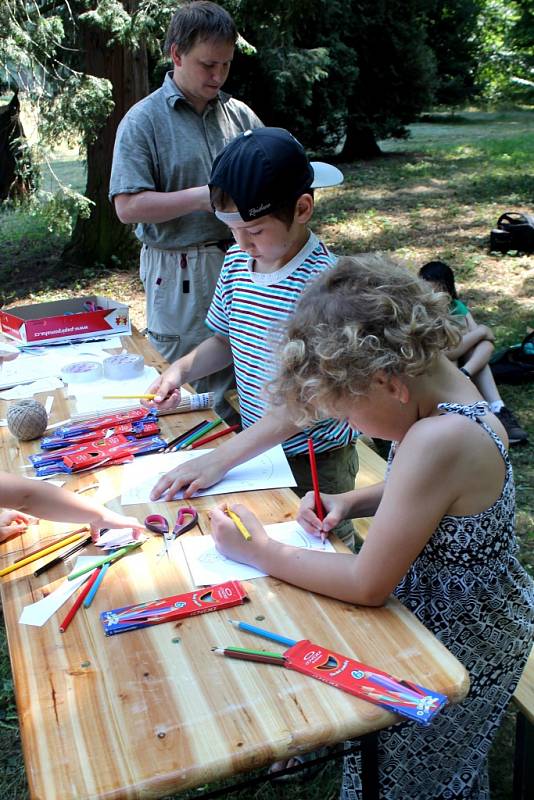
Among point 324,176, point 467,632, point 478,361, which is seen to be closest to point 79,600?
point 467,632

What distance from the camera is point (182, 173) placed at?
2.96 metres

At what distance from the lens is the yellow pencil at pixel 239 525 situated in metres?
1.47

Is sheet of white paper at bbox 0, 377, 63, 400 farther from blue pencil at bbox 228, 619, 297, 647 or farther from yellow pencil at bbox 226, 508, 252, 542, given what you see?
blue pencil at bbox 228, 619, 297, 647

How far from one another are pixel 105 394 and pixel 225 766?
59.5 inches

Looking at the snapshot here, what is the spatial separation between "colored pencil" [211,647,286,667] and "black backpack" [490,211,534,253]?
731 cm

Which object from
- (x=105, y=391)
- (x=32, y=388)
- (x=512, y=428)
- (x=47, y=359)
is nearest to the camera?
(x=105, y=391)

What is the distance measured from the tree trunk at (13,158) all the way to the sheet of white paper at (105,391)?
4185mm

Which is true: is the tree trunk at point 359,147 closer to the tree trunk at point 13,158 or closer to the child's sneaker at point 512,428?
the tree trunk at point 13,158

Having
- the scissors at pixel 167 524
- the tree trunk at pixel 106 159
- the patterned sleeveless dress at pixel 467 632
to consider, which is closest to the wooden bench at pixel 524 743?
the patterned sleeveless dress at pixel 467 632

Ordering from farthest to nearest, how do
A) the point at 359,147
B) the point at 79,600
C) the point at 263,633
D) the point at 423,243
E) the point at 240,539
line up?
the point at 359,147 < the point at 423,243 < the point at 240,539 < the point at 79,600 < the point at 263,633

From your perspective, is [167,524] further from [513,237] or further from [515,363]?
[513,237]

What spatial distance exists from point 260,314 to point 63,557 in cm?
87

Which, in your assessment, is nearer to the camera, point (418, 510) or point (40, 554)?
point (418, 510)

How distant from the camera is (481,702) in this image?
148 centimetres
